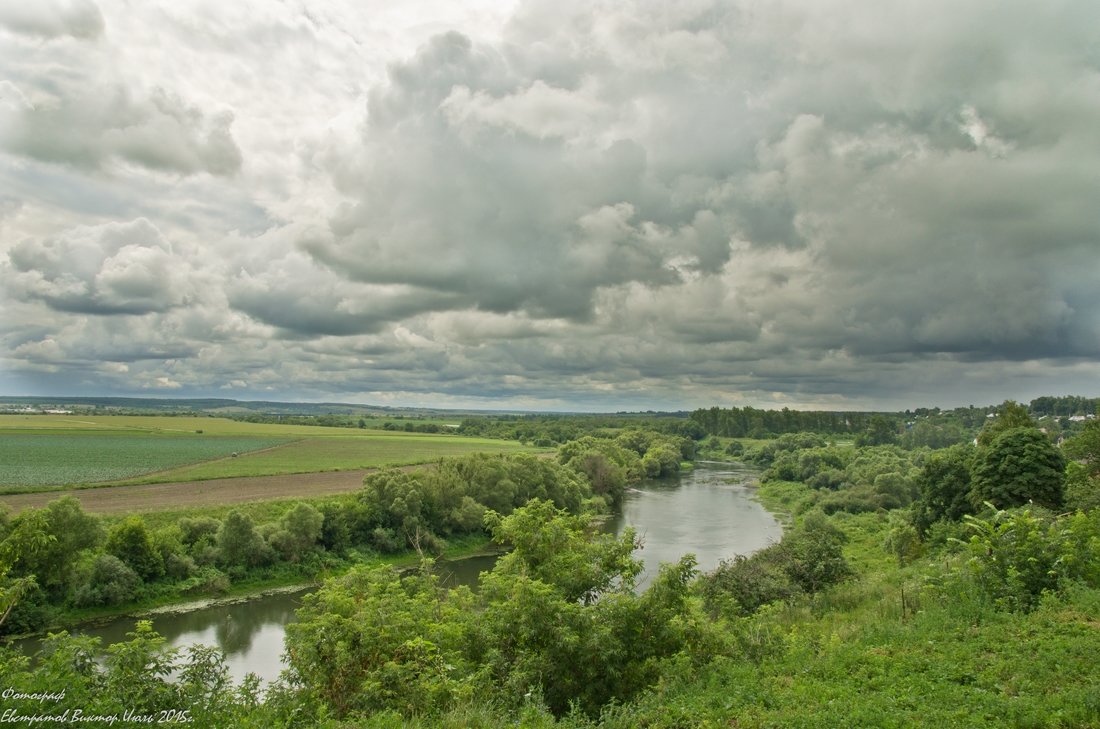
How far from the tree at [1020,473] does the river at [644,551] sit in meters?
17.7

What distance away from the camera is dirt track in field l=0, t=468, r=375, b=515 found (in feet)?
158

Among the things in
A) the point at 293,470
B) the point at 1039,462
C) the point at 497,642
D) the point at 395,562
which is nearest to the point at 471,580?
the point at 395,562

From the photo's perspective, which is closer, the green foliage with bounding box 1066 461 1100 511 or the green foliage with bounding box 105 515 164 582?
the green foliage with bounding box 1066 461 1100 511

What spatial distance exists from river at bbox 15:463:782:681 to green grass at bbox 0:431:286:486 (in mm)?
34091

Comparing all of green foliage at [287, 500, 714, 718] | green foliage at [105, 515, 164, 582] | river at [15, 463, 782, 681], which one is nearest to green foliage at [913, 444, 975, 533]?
river at [15, 463, 782, 681]

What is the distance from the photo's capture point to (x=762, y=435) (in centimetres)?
19212

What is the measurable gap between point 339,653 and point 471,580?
33.1 meters

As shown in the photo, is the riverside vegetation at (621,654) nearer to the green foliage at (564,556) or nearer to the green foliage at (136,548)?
the green foliage at (564,556)

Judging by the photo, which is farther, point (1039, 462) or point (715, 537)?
point (715, 537)

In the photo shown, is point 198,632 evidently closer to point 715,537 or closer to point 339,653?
point 339,653

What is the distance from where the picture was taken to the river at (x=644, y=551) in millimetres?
29847

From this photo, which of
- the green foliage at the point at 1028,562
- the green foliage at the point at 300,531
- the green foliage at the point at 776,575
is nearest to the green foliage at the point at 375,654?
the green foliage at the point at 1028,562

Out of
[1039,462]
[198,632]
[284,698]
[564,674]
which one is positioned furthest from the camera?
[1039,462]

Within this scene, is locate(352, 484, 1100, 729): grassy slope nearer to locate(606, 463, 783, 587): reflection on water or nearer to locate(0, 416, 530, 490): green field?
locate(606, 463, 783, 587): reflection on water
